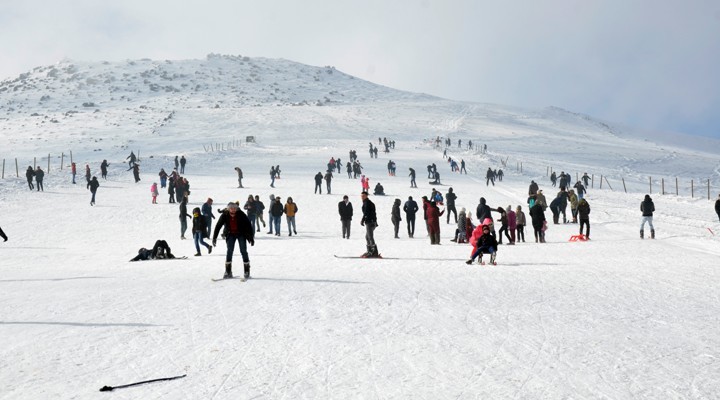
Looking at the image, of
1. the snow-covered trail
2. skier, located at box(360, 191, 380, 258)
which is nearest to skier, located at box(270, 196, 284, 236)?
the snow-covered trail

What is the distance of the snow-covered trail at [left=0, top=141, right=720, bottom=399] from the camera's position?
5.24 metres

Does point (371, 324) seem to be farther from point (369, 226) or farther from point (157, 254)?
point (157, 254)

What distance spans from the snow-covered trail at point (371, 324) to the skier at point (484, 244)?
413 mm

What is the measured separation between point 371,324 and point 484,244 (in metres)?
5.88

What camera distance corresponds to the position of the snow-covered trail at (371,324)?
5238 millimetres

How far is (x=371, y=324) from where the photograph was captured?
7.10 m

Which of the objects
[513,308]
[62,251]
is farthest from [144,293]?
[62,251]

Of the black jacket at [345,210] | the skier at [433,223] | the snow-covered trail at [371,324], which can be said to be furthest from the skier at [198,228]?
the skier at [433,223]

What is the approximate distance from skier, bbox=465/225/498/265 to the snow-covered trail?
41 cm

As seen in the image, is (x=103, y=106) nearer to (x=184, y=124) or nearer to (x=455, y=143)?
(x=184, y=124)

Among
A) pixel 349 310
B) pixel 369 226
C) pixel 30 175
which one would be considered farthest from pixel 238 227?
pixel 30 175

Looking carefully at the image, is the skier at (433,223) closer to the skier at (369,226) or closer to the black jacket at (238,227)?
the skier at (369,226)

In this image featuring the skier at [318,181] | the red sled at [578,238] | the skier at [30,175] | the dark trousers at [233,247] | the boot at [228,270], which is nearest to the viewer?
the dark trousers at [233,247]

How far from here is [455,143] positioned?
74562 mm
